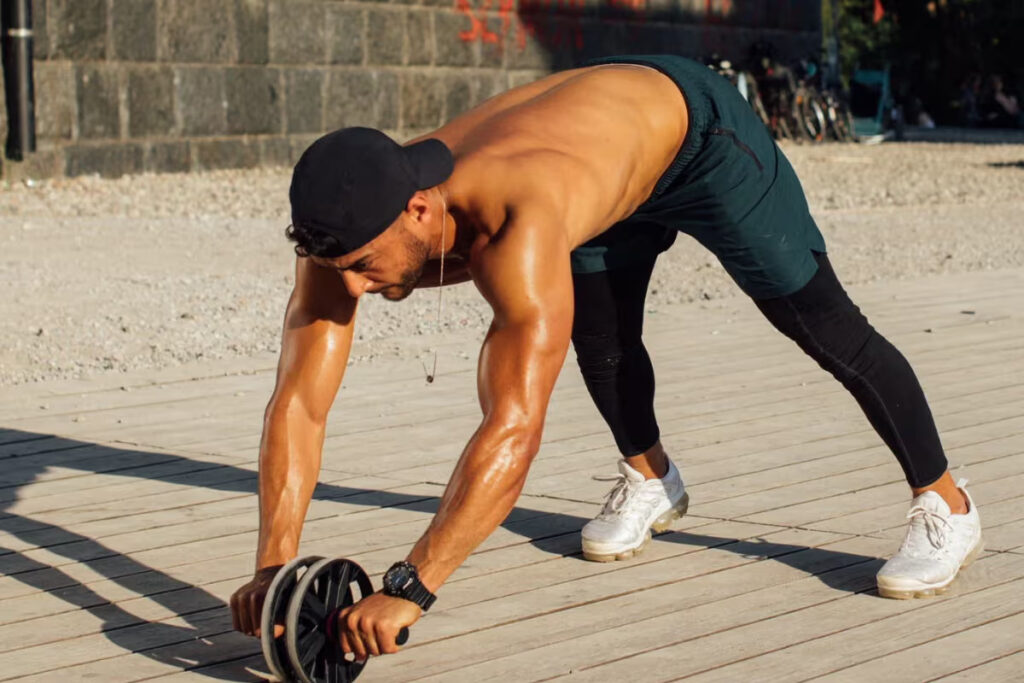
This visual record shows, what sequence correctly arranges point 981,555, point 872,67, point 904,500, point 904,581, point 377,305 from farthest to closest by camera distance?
point 872,67, point 377,305, point 904,500, point 981,555, point 904,581

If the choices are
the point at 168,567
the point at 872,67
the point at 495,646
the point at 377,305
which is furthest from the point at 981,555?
the point at 872,67

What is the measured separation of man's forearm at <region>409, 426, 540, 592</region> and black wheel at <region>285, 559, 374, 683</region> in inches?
7.8

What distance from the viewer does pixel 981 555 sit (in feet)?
14.2

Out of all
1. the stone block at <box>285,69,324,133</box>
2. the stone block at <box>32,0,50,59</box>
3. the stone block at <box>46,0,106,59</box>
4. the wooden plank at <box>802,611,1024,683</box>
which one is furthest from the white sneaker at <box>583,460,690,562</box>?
the stone block at <box>285,69,324,133</box>

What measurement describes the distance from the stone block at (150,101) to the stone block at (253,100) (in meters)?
0.77

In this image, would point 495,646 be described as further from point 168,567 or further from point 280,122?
point 280,122

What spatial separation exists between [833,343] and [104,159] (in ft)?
40.8

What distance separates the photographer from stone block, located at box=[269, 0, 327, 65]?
674 inches

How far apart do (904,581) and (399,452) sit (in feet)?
7.12

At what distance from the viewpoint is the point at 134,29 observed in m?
15.6

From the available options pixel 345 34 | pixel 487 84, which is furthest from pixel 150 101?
pixel 487 84

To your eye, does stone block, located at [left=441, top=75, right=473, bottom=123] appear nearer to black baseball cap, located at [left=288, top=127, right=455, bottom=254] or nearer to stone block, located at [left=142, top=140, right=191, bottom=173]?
stone block, located at [left=142, top=140, right=191, bottom=173]

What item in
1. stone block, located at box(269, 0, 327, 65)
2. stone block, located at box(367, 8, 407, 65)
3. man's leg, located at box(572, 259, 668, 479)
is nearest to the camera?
man's leg, located at box(572, 259, 668, 479)

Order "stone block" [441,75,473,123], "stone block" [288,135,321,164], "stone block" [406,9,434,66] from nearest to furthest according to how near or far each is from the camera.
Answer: "stone block" [288,135,321,164]
"stone block" [406,9,434,66]
"stone block" [441,75,473,123]
